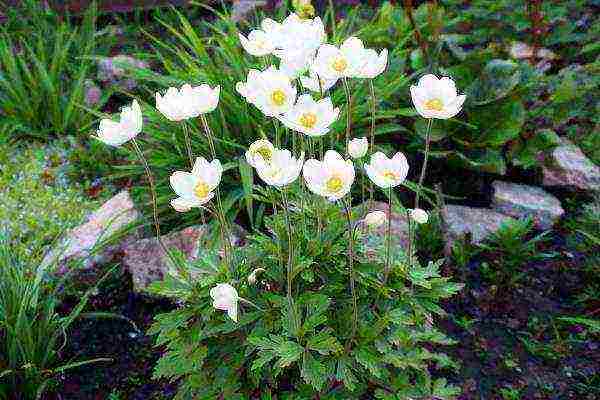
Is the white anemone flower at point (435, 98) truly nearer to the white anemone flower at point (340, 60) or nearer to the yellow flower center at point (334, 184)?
the white anemone flower at point (340, 60)

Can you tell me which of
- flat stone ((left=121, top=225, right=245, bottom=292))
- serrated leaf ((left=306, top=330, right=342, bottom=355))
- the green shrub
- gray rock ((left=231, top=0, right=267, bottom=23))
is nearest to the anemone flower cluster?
serrated leaf ((left=306, top=330, right=342, bottom=355))

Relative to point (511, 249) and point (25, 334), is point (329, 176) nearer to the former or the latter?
point (25, 334)

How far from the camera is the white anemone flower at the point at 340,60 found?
1.67m

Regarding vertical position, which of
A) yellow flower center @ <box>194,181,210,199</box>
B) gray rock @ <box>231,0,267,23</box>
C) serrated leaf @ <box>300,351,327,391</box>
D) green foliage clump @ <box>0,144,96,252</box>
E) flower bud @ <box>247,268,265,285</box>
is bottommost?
green foliage clump @ <box>0,144,96,252</box>

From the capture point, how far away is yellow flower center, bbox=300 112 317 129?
163 cm

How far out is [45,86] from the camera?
385 centimetres

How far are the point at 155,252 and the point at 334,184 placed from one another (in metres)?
1.45

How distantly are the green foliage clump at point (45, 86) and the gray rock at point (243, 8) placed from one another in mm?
938

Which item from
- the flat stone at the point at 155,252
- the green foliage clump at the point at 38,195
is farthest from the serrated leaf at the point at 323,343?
the green foliage clump at the point at 38,195

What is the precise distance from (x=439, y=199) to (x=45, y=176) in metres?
2.10

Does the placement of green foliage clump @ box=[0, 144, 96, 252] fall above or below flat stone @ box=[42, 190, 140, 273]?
below

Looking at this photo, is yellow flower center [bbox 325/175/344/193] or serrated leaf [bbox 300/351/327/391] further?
serrated leaf [bbox 300/351/327/391]

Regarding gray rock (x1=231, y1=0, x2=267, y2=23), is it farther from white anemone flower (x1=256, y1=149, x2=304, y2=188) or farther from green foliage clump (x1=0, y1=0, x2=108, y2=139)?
white anemone flower (x1=256, y1=149, x2=304, y2=188)

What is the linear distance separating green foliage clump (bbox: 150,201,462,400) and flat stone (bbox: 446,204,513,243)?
106 centimetres
